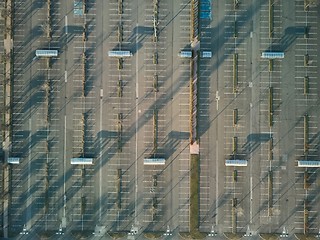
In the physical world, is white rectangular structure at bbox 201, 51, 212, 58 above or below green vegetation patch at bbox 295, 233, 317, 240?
above

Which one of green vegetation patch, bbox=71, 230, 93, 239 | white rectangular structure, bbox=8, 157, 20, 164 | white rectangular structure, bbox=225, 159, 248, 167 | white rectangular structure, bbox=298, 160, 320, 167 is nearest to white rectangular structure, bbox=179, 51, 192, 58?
white rectangular structure, bbox=225, 159, 248, 167

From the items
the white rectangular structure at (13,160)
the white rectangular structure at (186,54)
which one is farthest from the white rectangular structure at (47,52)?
the white rectangular structure at (186,54)

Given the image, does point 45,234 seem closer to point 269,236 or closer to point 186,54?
point 269,236

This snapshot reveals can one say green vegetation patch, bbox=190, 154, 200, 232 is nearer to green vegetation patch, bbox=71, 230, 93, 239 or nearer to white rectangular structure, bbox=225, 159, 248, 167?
white rectangular structure, bbox=225, 159, 248, 167

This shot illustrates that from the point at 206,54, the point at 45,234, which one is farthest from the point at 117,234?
the point at 206,54

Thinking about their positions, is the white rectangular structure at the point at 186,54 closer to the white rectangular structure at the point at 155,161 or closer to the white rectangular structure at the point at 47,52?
the white rectangular structure at the point at 155,161

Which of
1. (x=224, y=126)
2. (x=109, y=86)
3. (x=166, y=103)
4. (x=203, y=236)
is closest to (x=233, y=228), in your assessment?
(x=203, y=236)

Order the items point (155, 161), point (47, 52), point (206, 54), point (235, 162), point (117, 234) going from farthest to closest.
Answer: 1. point (206, 54)
2. point (117, 234)
3. point (47, 52)
4. point (235, 162)
5. point (155, 161)

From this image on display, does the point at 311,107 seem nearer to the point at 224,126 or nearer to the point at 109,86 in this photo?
the point at 224,126
